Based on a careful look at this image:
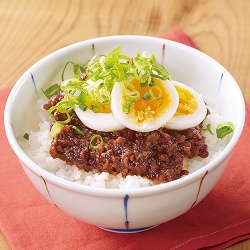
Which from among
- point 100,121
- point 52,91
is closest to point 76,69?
point 52,91

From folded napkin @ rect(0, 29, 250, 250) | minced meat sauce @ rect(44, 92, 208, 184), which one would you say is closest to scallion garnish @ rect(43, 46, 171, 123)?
minced meat sauce @ rect(44, 92, 208, 184)

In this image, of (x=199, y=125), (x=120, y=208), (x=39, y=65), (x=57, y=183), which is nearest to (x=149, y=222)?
(x=120, y=208)

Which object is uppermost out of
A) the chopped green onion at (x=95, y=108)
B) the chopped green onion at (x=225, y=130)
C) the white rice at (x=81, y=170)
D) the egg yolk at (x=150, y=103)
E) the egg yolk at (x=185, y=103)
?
the egg yolk at (x=150, y=103)

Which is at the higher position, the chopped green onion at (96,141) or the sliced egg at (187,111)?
the sliced egg at (187,111)

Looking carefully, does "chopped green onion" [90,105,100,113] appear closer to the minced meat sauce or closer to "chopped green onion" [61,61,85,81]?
the minced meat sauce

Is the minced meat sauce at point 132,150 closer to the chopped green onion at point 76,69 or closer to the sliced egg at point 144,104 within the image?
the sliced egg at point 144,104

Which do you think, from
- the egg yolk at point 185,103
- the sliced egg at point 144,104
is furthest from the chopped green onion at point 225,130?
the sliced egg at point 144,104

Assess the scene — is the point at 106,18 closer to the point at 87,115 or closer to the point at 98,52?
the point at 98,52
